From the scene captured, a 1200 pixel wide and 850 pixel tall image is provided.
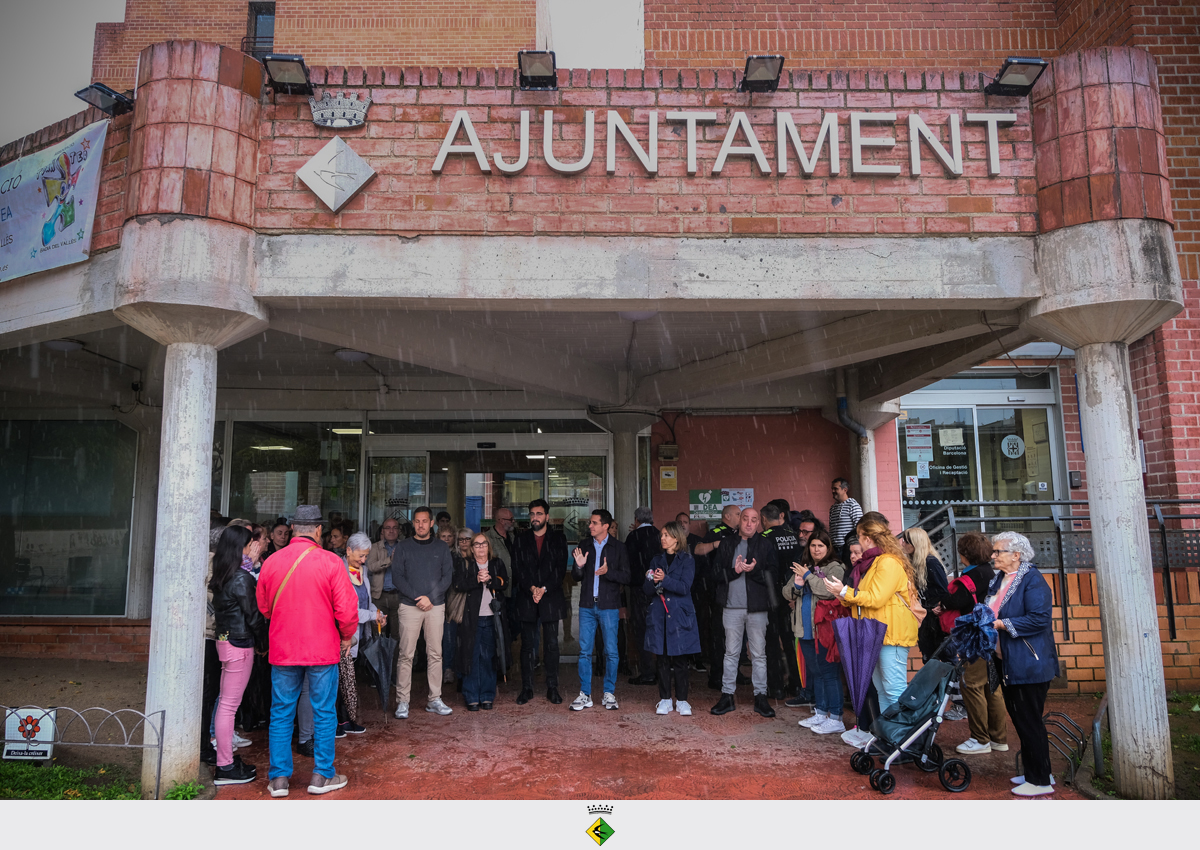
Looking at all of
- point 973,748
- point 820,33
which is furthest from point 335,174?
point 820,33

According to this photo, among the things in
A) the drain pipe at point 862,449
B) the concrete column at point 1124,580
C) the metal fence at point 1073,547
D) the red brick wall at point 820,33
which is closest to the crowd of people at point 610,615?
the concrete column at point 1124,580

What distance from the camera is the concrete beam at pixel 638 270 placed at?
200 inches

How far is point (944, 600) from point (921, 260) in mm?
2458

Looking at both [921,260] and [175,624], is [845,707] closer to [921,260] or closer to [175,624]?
[921,260]

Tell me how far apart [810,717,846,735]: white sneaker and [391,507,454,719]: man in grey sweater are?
310 cm

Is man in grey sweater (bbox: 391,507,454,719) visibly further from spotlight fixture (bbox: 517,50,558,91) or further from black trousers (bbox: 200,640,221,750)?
spotlight fixture (bbox: 517,50,558,91)

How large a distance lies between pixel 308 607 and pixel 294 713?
0.68m

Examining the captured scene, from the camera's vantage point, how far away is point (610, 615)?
702 centimetres

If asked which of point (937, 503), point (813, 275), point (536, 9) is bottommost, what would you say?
point (937, 503)

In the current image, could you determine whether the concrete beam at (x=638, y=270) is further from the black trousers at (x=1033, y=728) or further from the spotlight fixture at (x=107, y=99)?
the black trousers at (x=1033, y=728)

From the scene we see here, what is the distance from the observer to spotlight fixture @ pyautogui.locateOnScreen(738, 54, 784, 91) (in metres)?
5.10

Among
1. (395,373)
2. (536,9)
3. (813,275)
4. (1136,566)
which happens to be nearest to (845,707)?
(1136,566)
